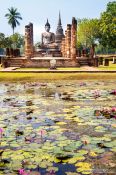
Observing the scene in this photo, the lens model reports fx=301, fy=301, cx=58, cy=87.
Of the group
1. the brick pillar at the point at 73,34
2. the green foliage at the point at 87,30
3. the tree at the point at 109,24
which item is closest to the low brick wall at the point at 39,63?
the brick pillar at the point at 73,34

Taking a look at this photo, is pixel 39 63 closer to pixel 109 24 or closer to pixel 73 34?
pixel 73 34

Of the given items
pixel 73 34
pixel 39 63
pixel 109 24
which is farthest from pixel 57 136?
pixel 109 24

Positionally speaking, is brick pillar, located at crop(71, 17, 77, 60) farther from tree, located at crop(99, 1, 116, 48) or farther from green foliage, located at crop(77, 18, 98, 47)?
green foliage, located at crop(77, 18, 98, 47)

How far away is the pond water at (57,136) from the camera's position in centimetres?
404

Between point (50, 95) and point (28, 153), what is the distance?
585 centimetres

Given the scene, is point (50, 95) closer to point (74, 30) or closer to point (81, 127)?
point (81, 127)

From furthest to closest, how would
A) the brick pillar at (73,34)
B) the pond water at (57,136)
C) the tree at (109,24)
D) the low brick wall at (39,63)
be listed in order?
1. the tree at (109,24)
2. the brick pillar at (73,34)
3. the low brick wall at (39,63)
4. the pond water at (57,136)

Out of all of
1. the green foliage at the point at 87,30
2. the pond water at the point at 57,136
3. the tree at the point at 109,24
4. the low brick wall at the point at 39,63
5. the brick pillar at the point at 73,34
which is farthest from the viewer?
the green foliage at the point at 87,30

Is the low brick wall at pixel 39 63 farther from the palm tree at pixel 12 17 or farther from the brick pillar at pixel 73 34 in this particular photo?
the palm tree at pixel 12 17

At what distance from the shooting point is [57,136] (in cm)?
538

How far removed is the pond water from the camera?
13.2 feet

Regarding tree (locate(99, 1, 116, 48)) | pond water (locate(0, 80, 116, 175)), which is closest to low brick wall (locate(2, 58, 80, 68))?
pond water (locate(0, 80, 116, 175))

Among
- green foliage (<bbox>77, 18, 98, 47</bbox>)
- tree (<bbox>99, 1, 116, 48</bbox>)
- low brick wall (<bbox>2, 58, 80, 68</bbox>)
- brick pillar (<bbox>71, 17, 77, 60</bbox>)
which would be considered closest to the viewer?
low brick wall (<bbox>2, 58, 80, 68</bbox>)

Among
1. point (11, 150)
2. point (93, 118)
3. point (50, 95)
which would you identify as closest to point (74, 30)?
point (50, 95)
